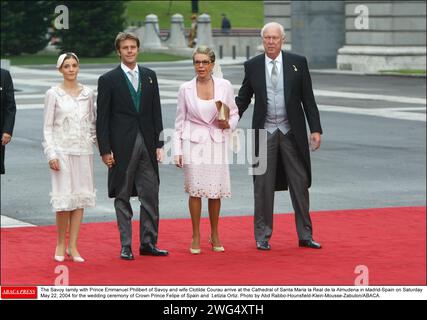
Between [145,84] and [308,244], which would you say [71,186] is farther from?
[308,244]

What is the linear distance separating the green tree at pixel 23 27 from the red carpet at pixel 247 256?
6439 cm

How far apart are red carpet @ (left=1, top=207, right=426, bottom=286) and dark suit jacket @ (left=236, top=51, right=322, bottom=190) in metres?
0.80

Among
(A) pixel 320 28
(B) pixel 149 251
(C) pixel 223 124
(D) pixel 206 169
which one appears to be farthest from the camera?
(A) pixel 320 28

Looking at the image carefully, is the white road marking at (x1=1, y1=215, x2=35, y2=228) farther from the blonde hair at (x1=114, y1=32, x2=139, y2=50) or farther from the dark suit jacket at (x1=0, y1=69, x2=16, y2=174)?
the dark suit jacket at (x1=0, y1=69, x2=16, y2=174)

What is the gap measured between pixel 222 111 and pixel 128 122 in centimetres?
43

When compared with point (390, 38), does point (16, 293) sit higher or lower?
higher

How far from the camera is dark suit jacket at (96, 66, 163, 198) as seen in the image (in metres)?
5.39


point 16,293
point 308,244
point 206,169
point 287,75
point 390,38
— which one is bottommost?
point 390,38

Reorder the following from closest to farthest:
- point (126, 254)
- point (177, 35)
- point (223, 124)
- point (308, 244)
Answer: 1. point (223, 124)
2. point (126, 254)
3. point (308, 244)
4. point (177, 35)

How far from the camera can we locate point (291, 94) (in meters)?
6.08

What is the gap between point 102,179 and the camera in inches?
979

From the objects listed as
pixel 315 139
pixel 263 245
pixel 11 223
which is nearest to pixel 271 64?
pixel 315 139

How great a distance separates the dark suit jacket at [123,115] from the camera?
5.39 metres

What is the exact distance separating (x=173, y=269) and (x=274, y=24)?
2.05m
